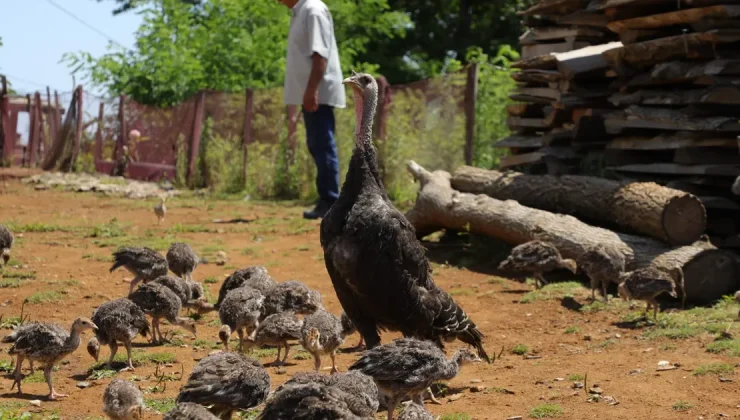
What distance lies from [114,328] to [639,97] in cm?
754

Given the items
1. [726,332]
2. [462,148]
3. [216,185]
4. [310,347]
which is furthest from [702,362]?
[216,185]

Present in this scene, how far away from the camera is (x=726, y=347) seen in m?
8.28

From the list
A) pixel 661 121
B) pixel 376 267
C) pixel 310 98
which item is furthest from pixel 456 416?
pixel 310 98

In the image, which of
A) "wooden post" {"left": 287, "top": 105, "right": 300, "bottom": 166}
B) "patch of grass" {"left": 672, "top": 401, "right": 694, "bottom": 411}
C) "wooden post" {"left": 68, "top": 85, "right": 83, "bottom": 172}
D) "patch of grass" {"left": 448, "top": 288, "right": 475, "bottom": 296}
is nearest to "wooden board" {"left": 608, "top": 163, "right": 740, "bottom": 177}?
"patch of grass" {"left": 448, "top": 288, "right": 475, "bottom": 296}

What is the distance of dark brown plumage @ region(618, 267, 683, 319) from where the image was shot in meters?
9.65

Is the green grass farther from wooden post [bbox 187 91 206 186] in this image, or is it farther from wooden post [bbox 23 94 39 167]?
wooden post [bbox 23 94 39 167]

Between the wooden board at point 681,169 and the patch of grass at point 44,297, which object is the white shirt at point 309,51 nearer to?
the wooden board at point 681,169

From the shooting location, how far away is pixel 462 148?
56.9ft

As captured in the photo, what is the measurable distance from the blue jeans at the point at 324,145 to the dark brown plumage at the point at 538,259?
4044 mm

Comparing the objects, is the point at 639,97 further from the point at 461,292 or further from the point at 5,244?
the point at 5,244

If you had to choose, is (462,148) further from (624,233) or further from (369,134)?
(369,134)

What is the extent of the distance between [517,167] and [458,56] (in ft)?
74.3

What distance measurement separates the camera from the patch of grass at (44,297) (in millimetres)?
9734

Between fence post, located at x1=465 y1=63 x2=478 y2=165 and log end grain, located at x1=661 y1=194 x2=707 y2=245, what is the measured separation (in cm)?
637
